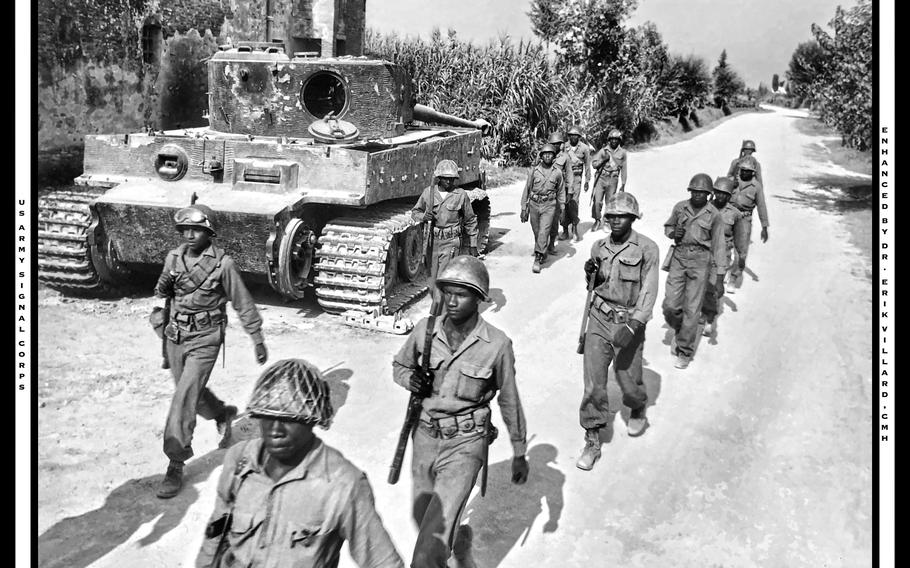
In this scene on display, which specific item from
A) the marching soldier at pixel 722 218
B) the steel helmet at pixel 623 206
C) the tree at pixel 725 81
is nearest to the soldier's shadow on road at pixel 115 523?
the steel helmet at pixel 623 206

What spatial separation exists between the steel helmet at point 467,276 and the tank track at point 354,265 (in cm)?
432

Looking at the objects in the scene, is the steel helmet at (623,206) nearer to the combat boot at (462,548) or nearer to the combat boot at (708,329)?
the combat boot at (462,548)

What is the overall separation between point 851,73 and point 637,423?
11.4 meters

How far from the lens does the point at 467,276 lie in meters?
3.87

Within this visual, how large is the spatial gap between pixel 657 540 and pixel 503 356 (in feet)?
5.50

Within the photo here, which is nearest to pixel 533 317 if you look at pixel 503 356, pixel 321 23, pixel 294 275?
pixel 294 275

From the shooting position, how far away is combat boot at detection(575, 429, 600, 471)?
5734 millimetres

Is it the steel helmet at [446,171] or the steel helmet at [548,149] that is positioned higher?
the steel helmet at [548,149]

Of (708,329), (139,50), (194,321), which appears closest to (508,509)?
(194,321)

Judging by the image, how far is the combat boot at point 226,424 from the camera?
5.80 m

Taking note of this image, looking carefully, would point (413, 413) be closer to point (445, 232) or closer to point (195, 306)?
point (195, 306)

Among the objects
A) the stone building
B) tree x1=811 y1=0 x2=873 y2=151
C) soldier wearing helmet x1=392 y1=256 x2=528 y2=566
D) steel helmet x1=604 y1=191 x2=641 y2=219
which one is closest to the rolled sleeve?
steel helmet x1=604 y1=191 x2=641 y2=219

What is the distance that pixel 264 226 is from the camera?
796cm

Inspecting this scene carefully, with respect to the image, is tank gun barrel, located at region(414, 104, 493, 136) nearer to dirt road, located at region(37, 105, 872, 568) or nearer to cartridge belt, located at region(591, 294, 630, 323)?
dirt road, located at region(37, 105, 872, 568)
